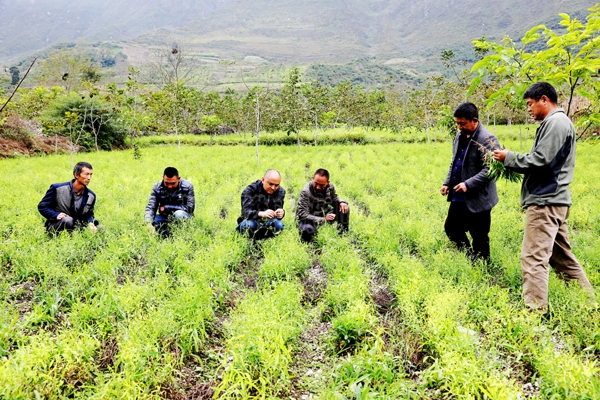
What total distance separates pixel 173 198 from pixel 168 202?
5.1 inches

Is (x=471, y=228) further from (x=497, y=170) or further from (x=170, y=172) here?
(x=170, y=172)

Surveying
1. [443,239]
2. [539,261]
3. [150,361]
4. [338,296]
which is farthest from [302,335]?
[443,239]

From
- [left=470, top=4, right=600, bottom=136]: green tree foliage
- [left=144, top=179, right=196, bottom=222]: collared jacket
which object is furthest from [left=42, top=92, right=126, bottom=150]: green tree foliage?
[left=470, top=4, right=600, bottom=136]: green tree foliage

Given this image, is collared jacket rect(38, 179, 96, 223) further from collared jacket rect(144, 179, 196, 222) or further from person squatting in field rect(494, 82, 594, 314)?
person squatting in field rect(494, 82, 594, 314)

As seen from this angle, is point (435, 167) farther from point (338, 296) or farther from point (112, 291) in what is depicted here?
point (112, 291)

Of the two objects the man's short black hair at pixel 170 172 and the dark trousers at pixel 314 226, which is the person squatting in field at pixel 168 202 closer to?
the man's short black hair at pixel 170 172

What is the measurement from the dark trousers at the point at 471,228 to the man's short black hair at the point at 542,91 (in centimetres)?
168

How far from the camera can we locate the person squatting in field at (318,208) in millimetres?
6005

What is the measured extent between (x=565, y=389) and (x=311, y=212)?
4.35m

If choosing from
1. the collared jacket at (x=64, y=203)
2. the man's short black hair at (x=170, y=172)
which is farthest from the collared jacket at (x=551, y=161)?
the collared jacket at (x=64, y=203)

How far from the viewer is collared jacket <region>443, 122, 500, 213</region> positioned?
449cm

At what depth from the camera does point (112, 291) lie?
151 inches

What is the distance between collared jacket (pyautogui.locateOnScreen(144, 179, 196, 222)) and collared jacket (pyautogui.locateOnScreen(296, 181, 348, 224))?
7.12 ft

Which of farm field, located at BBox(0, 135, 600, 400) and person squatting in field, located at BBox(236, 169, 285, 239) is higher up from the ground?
person squatting in field, located at BBox(236, 169, 285, 239)
